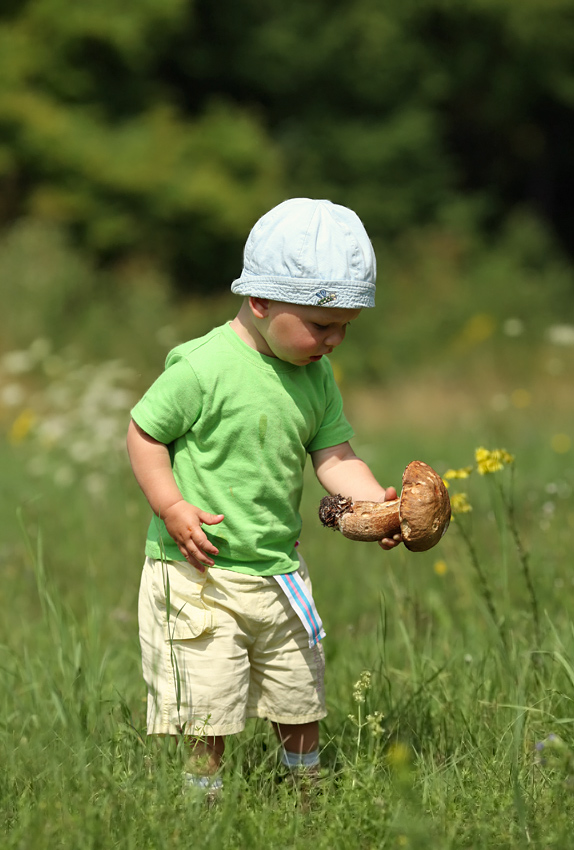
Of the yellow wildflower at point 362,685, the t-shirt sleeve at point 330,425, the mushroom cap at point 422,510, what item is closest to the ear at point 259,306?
the t-shirt sleeve at point 330,425

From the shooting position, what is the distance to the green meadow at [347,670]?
205cm

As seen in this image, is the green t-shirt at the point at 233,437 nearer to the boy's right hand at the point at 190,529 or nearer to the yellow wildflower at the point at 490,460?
the boy's right hand at the point at 190,529

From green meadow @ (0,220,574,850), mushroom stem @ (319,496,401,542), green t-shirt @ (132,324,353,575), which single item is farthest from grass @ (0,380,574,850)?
green t-shirt @ (132,324,353,575)

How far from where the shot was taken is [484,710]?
268 centimetres

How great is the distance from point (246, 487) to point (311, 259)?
1.84 feet

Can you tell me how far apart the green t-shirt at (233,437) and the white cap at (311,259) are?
200 mm

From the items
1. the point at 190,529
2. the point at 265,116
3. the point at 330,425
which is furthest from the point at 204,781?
the point at 265,116

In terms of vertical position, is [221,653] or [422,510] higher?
[422,510]

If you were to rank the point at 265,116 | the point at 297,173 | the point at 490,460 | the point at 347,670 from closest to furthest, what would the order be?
the point at 490,460
the point at 347,670
the point at 297,173
the point at 265,116

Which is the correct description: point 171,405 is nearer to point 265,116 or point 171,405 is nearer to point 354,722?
point 354,722

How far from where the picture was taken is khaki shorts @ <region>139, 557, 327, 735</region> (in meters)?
2.39

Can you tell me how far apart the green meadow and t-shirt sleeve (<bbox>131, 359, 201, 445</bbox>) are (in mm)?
471

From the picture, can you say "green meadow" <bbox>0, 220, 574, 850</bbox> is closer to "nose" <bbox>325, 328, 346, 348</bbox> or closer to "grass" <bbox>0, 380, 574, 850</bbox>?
"grass" <bbox>0, 380, 574, 850</bbox>

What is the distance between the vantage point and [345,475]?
2.61 metres
